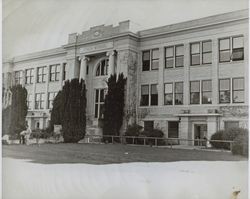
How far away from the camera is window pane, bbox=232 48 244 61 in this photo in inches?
113

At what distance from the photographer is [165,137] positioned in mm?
3268

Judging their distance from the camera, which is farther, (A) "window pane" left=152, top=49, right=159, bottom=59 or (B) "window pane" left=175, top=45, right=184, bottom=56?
(A) "window pane" left=152, top=49, right=159, bottom=59

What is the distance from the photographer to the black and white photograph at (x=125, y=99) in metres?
2.93

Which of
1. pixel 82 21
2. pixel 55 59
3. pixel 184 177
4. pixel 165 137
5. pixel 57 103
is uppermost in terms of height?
pixel 82 21

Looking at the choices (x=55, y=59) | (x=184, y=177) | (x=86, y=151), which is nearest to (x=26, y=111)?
(x=55, y=59)

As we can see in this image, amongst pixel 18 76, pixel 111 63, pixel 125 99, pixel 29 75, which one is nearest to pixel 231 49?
pixel 125 99

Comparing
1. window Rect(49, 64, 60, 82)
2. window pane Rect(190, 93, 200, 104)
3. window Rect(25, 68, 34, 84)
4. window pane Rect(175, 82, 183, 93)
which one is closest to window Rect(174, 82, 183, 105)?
window pane Rect(175, 82, 183, 93)

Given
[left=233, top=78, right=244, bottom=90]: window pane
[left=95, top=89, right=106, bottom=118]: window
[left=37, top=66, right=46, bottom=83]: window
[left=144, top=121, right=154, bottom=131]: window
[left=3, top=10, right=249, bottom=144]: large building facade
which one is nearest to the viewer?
[left=233, top=78, right=244, bottom=90]: window pane

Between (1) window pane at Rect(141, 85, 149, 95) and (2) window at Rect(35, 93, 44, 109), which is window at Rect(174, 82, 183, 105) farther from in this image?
(2) window at Rect(35, 93, 44, 109)

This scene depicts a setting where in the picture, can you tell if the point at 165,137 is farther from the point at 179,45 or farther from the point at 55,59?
the point at 55,59

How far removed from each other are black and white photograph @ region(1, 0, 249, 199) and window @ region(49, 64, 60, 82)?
13 millimetres

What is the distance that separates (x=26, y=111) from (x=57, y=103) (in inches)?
17.3

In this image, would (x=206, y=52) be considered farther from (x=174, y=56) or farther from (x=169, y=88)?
(x=169, y=88)

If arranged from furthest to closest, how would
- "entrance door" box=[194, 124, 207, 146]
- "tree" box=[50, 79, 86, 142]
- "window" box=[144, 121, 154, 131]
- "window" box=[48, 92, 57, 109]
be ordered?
"window" box=[48, 92, 57, 109] → "tree" box=[50, 79, 86, 142] → "window" box=[144, 121, 154, 131] → "entrance door" box=[194, 124, 207, 146]
